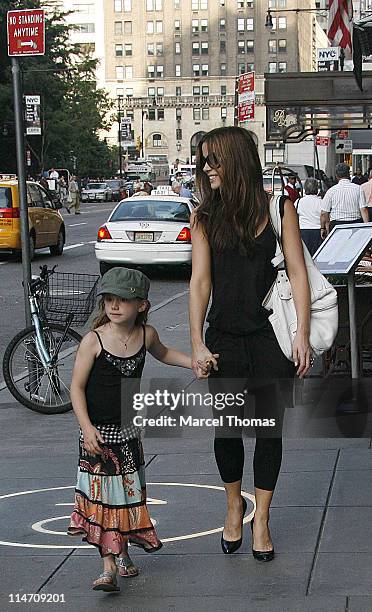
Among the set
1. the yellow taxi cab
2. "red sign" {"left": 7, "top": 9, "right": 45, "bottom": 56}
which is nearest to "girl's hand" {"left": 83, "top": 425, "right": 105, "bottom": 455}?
"red sign" {"left": 7, "top": 9, "right": 45, "bottom": 56}

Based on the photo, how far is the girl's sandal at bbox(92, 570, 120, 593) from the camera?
4.86 m

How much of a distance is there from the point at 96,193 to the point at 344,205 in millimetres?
63816

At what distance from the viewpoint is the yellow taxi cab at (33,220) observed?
2562cm

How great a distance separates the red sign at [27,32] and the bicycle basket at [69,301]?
2101 mm

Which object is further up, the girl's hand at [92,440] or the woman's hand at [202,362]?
the woman's hand at [202,362]

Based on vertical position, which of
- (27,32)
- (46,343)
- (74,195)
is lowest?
(74,195)

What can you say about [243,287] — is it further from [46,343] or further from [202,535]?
[46,343]

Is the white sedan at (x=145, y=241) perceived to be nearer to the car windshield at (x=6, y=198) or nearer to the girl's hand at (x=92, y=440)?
the car windshield at (x=6, y=198)

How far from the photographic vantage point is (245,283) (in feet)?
16.9

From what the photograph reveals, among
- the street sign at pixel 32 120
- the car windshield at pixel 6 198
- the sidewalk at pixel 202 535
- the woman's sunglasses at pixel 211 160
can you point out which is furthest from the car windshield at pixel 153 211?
the woman's sunglasses at pixel 211 160

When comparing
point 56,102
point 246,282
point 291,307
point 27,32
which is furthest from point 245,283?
point 56,102

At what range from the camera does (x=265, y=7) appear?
165m

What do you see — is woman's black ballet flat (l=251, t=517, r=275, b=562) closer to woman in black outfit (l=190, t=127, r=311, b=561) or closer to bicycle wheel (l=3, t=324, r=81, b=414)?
woman in black outfit (l=190, t=127, r=311, b=561)

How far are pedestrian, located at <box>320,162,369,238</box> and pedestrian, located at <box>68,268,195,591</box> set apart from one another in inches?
510
